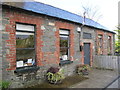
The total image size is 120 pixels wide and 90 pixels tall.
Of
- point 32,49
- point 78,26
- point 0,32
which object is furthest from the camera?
point 78,26

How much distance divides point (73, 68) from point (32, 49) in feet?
11.5

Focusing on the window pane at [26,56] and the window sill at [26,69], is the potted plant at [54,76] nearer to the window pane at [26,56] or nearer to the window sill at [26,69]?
the window sill at [26,69]

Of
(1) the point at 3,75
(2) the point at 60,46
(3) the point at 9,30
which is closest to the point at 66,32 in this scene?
(2) the point at 60,46

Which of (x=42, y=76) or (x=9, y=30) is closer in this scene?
(x=9, y=30)

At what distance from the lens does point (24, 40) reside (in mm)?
6008

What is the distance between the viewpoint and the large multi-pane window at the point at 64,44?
7.96 metres

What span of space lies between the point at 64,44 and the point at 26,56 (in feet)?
9.59

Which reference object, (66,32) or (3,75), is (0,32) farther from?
(66,32)

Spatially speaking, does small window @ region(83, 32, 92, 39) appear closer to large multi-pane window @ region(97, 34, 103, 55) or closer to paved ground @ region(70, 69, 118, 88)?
large multi-pane window @ region(97, 34, 103, 55)

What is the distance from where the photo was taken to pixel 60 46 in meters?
7.95

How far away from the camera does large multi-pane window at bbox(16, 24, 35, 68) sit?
572 centimetres

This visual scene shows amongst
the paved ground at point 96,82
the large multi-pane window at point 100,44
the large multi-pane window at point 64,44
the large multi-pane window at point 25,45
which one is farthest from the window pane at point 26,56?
the large multi-pane window at point 100,44

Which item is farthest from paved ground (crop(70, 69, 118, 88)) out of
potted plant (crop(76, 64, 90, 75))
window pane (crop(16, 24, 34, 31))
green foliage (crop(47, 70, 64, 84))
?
window pane (crop(16, 24, 34, 31))

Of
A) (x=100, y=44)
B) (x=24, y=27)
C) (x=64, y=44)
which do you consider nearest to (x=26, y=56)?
(x=24, y=27)
